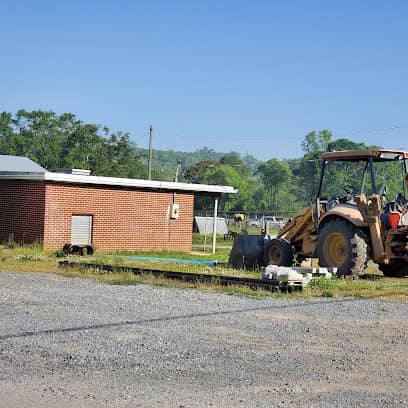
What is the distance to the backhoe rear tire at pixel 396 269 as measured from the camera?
1967cm

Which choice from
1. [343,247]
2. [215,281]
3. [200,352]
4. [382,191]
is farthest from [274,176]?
[200,352]

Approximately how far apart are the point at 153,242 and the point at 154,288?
1591cm

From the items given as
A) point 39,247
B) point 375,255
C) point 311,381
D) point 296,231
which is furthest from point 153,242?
point 311,381

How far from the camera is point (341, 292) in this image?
1532 cm

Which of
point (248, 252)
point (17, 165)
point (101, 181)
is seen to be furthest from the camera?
point (17, 165)

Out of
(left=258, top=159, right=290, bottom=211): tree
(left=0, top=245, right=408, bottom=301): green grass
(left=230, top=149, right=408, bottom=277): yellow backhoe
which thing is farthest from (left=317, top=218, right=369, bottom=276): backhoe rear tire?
(left=258, top=159, right=290, bottom=211): tree

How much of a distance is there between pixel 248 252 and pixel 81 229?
10183 mm

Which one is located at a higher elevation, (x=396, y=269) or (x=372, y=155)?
(x=372, y=155)

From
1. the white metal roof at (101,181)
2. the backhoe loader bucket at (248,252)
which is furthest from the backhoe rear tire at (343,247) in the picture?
the white metal roof at (101,181)

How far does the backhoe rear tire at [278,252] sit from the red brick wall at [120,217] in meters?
10.4

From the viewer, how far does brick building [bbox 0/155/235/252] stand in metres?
28.6

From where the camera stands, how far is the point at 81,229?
29.6 metres

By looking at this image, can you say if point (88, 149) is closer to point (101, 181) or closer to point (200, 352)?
point (101, 181)

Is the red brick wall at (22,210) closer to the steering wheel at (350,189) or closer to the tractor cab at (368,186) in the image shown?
the tractor cab at (368,186)
